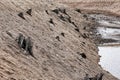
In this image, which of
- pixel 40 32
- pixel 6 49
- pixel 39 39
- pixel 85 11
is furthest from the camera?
pixel 85 11

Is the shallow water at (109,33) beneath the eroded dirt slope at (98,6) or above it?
beneath

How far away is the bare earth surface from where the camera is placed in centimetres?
1881

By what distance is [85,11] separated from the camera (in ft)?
216

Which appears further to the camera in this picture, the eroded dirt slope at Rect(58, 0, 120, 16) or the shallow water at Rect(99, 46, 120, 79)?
the eroded dirt slope at Rect(58, 0, 120, 16)

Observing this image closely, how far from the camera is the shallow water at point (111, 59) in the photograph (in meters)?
31.3

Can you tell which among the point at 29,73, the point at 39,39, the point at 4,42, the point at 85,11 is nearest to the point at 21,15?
the point at 39,39

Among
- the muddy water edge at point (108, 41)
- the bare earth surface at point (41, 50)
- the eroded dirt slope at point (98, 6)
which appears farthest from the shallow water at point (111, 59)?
the eroded dirt slope at point (98, 6)

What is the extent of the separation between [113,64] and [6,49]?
15.0 meters

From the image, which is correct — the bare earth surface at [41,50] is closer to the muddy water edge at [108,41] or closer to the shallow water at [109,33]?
the muddy water edge at [108,41]

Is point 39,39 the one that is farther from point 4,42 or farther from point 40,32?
point 4,42

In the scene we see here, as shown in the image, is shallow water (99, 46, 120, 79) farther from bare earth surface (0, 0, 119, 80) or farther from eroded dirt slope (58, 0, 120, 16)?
eroded dirt slope (58, 0, 120, 16)

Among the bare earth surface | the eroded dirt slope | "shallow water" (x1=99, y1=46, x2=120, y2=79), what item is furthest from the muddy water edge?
the eroded dirt slope

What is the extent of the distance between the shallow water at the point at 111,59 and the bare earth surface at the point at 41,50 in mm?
854

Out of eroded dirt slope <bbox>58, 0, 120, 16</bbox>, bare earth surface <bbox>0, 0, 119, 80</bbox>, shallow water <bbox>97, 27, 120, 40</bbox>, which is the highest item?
eroded dirt slope <bbox>58, 0, 120, 16</bbox>
